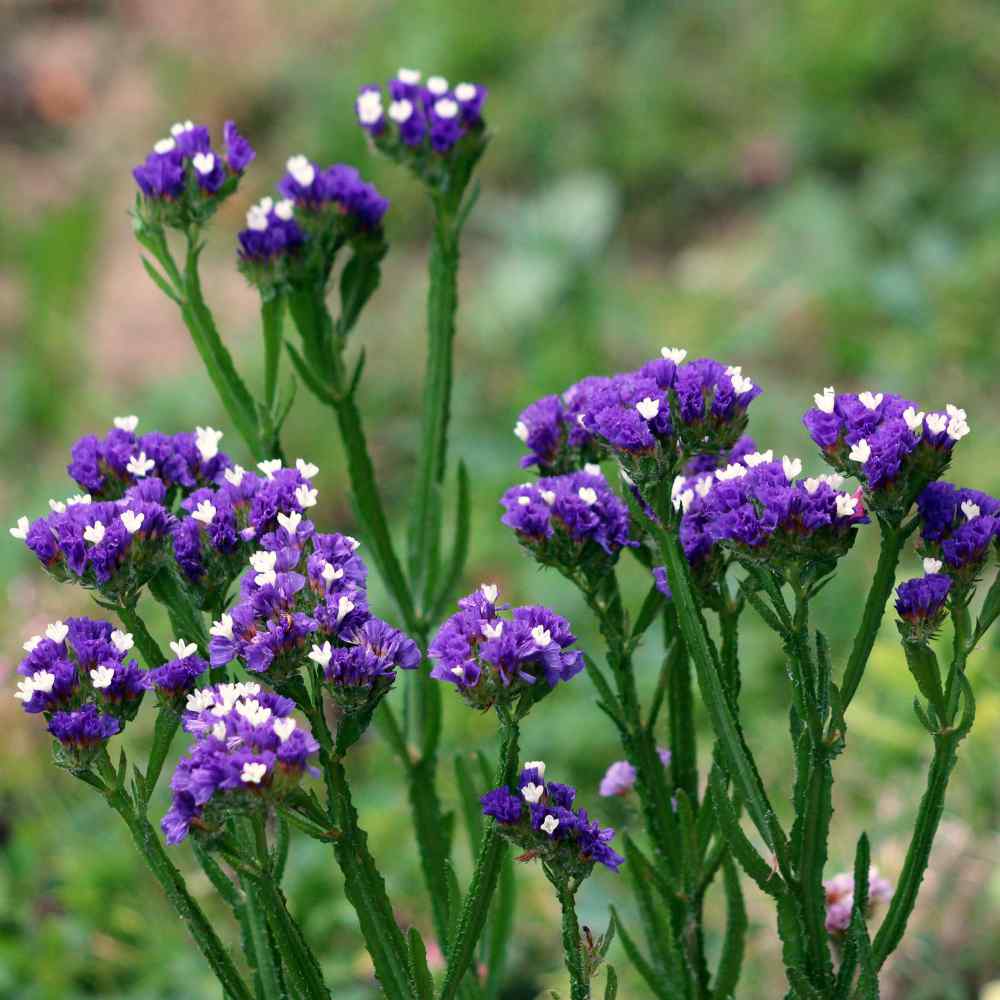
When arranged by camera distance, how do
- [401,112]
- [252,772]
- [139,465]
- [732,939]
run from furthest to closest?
[401,112] < [732,939] < [139,465] < [252,772]

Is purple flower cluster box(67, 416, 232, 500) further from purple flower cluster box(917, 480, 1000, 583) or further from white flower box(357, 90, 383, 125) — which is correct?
purple flower cluster box(917, 480, 1000, 583)

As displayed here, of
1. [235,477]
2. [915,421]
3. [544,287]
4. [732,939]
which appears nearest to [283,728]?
[235,477]

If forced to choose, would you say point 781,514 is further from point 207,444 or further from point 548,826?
point 207,444

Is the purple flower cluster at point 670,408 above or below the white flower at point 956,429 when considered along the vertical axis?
above

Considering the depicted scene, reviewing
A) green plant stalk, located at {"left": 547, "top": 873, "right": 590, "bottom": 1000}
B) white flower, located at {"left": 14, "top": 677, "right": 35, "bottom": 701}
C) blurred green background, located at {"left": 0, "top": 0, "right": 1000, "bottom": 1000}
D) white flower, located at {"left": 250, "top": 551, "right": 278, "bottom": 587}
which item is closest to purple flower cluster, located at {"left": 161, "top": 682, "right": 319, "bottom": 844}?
white flower, located at {"left": 250, "top": 551, "right": 278, "bottom": 587}

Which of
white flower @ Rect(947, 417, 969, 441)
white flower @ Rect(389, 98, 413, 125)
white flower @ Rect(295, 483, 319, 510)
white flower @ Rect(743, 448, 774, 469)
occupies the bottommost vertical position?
white flower @ Rect(947, 417, 969, 441)

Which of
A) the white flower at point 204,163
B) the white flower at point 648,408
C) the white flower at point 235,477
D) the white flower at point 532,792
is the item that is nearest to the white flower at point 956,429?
the white flower at point 648,408

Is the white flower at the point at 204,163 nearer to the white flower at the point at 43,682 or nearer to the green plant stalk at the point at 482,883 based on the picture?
the white flower at the point at 43,682
